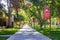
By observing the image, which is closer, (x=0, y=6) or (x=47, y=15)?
(x=47, y=15)

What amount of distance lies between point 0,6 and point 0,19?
15701 millimetres

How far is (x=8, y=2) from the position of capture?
4366 centimetres

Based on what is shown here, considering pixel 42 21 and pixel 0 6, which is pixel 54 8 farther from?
pixel 0 6

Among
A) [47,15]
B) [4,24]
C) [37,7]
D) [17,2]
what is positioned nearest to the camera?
[47,15]

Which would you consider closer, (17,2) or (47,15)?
(47,15)

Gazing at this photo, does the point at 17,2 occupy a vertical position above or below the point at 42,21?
above

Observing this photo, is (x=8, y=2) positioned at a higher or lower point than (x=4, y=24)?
higher

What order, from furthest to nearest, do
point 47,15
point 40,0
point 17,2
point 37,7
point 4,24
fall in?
1. point 4,24
2. point 17,2
3. point 37,7
4. point 40,0
5. point 47,15

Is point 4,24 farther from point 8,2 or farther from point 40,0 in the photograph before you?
point 40,0

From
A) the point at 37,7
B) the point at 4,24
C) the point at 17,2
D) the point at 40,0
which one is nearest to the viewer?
the point at 40,0

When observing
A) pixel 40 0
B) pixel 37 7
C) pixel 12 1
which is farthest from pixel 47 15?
pixel 12 1

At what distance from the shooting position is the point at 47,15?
18609 mm

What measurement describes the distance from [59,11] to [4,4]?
11.7 meters

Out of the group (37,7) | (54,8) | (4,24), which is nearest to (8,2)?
(37,7)
